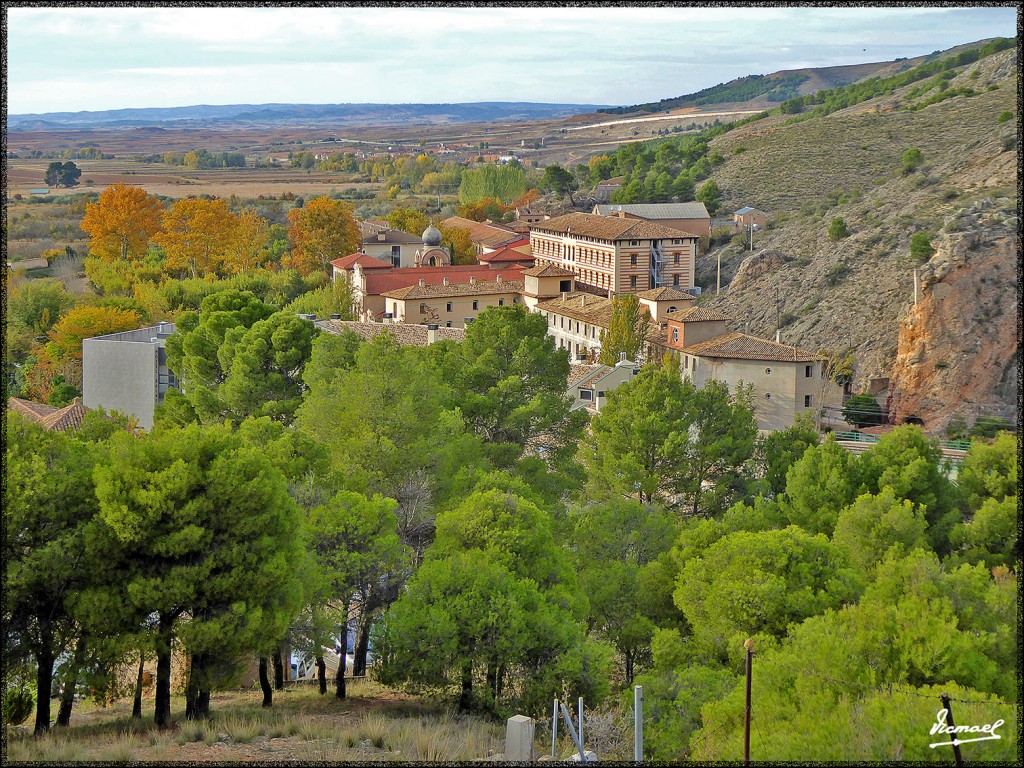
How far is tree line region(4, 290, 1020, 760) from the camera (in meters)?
12.2

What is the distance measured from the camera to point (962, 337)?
36.0m

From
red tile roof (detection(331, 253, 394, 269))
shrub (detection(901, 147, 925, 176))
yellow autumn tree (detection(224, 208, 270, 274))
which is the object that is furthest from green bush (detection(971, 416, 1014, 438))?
yellow autumn tree (detection(224, 208, 270, 274))

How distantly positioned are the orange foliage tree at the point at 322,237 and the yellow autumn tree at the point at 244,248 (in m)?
1.79

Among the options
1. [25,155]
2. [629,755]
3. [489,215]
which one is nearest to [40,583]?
[629,755]

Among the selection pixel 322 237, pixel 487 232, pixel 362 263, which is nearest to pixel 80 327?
pixel 362 263

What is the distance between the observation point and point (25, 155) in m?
122

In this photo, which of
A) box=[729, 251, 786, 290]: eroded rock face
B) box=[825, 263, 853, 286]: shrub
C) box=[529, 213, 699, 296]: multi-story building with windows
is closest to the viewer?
box=[825, 263, 853, 286]: shrub

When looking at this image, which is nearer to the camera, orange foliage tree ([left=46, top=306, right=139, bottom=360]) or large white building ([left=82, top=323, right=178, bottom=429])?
large white building ([left=82, top=323, right=178, bottom=429])

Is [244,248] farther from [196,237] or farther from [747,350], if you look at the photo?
[747,350]

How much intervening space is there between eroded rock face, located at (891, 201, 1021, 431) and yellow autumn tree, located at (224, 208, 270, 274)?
29690mm

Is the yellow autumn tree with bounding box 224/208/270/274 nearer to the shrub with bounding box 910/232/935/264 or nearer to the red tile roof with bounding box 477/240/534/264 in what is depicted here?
the red tile roof with bounding box 477/240/534/264

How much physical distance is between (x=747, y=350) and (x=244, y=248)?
3009cm

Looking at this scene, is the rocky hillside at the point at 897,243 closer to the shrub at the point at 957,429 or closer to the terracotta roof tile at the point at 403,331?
the shrub at the point at 957,429

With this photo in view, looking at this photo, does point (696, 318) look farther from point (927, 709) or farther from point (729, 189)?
point (729, 189)
